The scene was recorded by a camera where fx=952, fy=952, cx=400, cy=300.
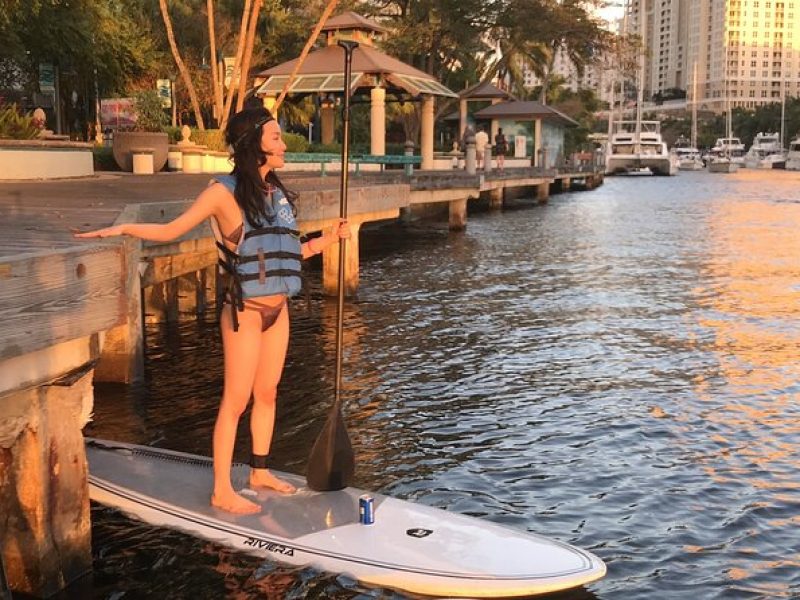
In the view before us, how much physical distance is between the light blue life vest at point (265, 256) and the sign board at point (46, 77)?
83.2ft

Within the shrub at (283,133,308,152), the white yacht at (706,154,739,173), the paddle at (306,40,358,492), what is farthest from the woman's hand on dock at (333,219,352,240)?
the white yacht at (706,154,739,173)

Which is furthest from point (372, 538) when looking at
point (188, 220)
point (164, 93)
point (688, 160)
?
point (688, 160)

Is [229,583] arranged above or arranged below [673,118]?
below

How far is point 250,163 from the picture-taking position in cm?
559

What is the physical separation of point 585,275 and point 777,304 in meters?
4.97

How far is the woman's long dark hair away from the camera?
5.54m

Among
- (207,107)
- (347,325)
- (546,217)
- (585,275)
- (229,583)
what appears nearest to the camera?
(229,583)

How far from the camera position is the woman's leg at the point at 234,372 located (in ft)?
18.6

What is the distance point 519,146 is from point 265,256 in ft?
160

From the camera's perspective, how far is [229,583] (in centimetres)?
598

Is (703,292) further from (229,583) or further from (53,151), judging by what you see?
(229,583)

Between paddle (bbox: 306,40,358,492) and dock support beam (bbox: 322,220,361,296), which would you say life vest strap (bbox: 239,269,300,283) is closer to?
paddle (bbox: 306,40,358,492)

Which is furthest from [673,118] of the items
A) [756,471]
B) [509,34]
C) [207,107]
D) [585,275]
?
[756,471]

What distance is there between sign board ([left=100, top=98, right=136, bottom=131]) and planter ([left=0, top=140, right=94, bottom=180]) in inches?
283
